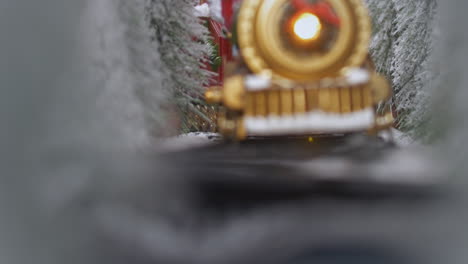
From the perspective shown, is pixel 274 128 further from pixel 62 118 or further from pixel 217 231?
pixel 62 118

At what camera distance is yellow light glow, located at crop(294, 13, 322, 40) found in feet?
5.64

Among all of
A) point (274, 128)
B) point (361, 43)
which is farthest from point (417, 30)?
point (274, 128)

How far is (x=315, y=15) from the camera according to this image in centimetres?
172

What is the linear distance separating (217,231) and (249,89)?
694 millimetres

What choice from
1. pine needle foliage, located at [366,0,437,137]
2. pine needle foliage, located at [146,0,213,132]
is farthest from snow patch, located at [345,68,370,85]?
pine needle foliage, located at [146,0,213,132]

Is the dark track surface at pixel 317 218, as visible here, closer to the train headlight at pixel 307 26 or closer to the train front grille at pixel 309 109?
the train front grille at pixel 309 109

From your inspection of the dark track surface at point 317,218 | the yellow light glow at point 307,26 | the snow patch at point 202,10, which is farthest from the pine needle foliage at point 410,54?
the snow patch at point 202,10

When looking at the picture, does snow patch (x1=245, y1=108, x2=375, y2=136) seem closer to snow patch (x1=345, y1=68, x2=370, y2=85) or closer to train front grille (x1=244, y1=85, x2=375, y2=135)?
train front grille (x1=244, y1=85, x2=375, y2=135)

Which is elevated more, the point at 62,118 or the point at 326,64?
the point at 326,64

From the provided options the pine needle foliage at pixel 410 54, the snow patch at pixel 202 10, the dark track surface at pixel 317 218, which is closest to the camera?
the dark track surface at pixel 317 218

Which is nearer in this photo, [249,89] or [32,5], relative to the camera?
[32,5]

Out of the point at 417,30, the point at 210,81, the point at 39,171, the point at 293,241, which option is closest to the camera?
the point at 293,241

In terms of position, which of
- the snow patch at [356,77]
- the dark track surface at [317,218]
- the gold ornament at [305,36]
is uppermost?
the gold ornament at [305,36]

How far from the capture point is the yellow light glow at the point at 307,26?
172 cm
